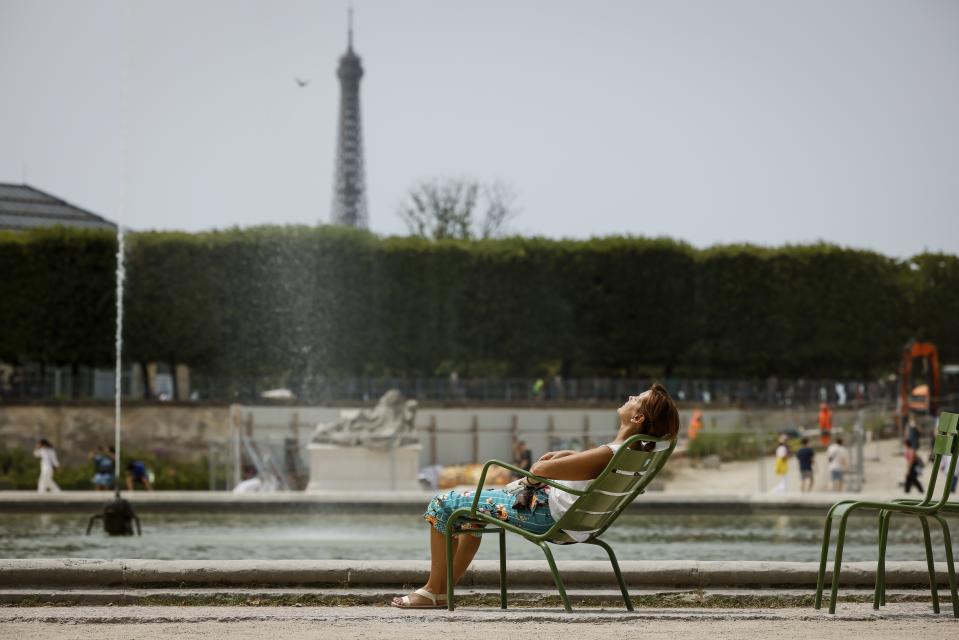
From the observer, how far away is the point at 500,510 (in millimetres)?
5352

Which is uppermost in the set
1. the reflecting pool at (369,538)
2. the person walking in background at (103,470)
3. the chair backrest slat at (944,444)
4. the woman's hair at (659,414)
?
the woman's hair at (659,414)

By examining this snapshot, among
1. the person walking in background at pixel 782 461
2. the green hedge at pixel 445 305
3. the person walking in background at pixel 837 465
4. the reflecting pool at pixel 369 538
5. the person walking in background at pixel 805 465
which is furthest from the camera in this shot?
the green hedge at pixel 445 305

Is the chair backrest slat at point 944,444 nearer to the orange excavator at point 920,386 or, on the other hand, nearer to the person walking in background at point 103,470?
the person walking in background at point 103,470

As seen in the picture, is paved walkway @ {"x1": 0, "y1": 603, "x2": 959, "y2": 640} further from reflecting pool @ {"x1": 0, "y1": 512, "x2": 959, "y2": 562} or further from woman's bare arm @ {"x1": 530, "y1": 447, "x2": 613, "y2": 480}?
reflecting pool @ {"x1": 0, "y1": 512, "x2": 959, "y2": 562}

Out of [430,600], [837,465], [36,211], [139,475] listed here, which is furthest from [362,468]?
[36,211]

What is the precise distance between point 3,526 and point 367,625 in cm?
862

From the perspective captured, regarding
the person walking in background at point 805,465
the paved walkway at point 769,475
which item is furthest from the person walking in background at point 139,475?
the person walking in background at point 805,465

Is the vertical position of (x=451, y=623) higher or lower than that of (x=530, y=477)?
lower

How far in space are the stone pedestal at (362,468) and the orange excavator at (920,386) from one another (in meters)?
13.8

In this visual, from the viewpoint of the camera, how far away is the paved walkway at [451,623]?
455 centimetres

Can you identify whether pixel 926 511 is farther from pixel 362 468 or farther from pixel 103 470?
pixel 103 470

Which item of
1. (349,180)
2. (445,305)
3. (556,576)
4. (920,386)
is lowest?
(556,576)

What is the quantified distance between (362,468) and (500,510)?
1447 cm

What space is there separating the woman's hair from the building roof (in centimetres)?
3807
